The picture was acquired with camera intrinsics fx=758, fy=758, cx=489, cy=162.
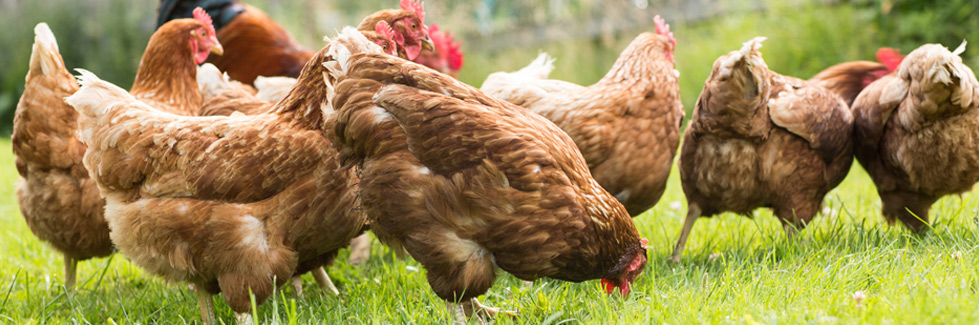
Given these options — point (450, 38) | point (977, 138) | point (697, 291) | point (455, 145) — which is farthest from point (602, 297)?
point (450, 38)

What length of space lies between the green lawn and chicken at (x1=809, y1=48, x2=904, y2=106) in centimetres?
70

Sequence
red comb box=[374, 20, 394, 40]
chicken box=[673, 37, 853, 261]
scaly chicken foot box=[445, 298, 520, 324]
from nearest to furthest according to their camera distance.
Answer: scaly chicken foot box=[445, 298, 520, 324] → red comb box=[374, 20, 394, 40] → chicken box=[673, 37, 853, 261]

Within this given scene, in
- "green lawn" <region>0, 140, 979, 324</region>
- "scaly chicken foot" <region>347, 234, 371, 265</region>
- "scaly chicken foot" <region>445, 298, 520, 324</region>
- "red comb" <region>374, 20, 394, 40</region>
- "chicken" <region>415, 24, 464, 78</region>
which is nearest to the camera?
"green lawn" <region>0, 140, 979, 324</region>

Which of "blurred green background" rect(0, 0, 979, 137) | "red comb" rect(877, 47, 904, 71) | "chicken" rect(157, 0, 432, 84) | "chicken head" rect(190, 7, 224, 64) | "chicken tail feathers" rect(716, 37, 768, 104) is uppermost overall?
"chicken tail feathers" rect(716, 37, 768, 104)

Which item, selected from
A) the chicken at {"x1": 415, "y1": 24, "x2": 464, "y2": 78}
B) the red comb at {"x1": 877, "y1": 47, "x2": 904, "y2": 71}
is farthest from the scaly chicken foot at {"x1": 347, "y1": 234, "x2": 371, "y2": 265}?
the red comb at {"x1": 877, "y1": 47, "x2": 904, "y2": 71}

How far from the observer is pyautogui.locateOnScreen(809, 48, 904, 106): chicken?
13.8 ft

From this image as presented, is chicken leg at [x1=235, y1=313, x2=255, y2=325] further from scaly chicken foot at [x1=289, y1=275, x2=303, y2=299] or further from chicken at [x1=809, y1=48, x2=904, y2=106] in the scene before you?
chicken at [x1=809, y1=48, x2=904, y2=106]

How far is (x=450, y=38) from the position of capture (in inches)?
220

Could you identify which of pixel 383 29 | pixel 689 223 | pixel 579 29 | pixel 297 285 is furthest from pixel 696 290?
pixel 579 29

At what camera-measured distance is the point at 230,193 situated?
2.83 m

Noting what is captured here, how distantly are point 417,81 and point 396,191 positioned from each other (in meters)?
0.39

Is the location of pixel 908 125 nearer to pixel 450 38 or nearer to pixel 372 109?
pixel 372 109

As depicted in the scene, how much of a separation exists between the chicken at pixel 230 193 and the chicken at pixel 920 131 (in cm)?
239

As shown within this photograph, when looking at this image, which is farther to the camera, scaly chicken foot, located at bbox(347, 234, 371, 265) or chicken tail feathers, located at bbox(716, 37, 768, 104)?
scaly chicken foot, located at bbox(347, 234, 371, 265)
